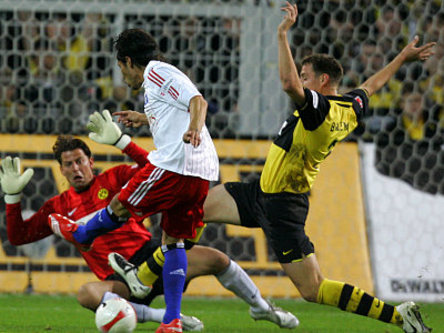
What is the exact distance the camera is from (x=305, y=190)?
16.3 ft

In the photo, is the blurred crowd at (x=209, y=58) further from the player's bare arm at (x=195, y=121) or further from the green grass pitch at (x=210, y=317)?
the player's bare arm at (x=195, y=121)

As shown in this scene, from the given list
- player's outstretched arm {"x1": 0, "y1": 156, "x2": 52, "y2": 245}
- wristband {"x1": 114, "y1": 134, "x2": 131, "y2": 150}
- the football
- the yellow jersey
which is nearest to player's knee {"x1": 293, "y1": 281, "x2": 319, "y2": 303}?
the yellow jersey

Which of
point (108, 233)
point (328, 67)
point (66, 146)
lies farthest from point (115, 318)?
point (328, 67)

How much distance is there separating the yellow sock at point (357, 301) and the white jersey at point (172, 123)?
0.86m

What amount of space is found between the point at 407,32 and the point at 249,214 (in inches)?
152

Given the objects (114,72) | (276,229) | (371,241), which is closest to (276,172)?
(276,229)

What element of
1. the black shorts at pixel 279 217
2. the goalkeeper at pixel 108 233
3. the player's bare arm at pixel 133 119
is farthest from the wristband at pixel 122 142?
the black shorts at pixel 279 217

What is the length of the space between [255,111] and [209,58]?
0.72 m

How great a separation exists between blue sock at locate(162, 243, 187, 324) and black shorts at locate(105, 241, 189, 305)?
25.6 inches

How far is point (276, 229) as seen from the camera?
15.8 ft

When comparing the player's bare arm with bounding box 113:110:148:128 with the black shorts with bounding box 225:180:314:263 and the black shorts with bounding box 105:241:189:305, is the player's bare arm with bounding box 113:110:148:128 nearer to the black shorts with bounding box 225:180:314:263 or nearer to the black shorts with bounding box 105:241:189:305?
the black shorts with bounding box 225:180:314:263

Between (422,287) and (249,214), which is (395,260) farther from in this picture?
(249,214)

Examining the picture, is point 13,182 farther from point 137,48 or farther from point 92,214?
point 137,48

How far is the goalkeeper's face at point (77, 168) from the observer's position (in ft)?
17.7
